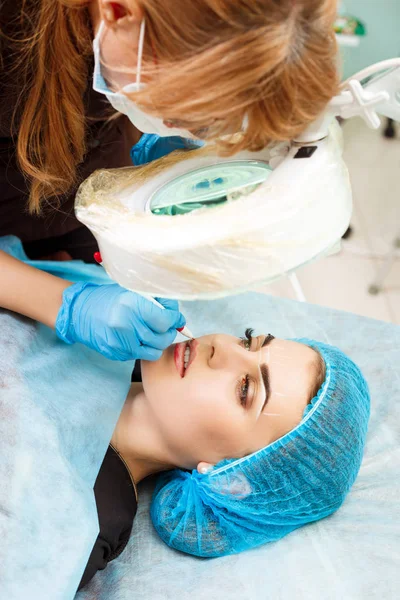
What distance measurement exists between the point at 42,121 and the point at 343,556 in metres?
1.11

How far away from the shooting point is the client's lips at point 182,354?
1225 mm

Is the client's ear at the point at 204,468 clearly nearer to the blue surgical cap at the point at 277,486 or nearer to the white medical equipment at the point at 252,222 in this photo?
the blue surgical cap at the point at 277,486

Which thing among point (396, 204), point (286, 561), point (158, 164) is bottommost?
point (396, 204)

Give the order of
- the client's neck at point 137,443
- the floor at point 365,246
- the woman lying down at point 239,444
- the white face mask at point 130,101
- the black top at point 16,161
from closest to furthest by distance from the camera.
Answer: the white face mask at point 130,101 → the black top at point 16,161 → the woman lying down at point 239,444 → the client's neck at point 137,443 → the floor at point 365,246

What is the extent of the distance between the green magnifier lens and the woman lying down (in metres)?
0.40

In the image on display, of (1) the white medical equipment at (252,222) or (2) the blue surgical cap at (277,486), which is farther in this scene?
(2) the blue surgical cap at (277,486)

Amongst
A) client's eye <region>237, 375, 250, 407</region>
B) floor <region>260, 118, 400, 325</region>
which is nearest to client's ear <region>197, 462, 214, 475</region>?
client's eye <region>237, 375, 250, 407</region>

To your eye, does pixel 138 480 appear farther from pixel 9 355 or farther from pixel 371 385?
pixel 371 385

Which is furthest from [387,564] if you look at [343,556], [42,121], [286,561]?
[42,121]

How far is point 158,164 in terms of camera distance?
3.60 feet

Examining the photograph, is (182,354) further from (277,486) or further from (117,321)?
(277,486)

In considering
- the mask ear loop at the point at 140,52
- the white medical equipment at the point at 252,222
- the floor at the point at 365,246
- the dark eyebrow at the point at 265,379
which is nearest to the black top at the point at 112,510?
the dark eyebrow at the point at 265,379

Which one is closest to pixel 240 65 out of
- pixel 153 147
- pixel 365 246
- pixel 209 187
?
pixel 209 187

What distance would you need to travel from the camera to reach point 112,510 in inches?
48.2
